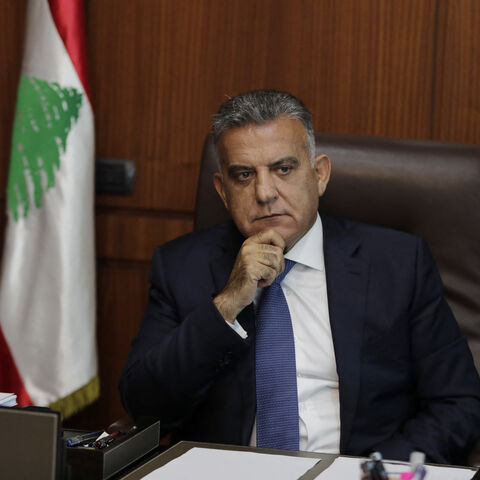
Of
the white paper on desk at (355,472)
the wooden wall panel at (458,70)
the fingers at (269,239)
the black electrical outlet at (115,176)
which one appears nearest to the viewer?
the white paper on desk at (355,472)

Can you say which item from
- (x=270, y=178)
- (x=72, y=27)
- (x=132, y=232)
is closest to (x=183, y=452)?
(x=270, y=178)

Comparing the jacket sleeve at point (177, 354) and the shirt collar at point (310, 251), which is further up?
the shirt collar at point (310, 251)

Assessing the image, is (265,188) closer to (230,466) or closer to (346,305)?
(346,305)

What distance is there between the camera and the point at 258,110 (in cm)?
201

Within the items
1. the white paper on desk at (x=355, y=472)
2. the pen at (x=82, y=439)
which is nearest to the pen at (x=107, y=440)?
the pen at (x=82, y=439)

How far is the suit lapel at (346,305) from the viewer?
1905mm

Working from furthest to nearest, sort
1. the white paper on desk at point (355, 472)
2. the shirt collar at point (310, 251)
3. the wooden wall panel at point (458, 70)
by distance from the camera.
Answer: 1. the wooden wall panel at point (458, 70)
2. the shirt collar at point (310, 251)
3. the white paper on desk at point (355, 472)

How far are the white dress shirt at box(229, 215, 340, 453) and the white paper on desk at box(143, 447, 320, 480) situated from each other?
56 cm

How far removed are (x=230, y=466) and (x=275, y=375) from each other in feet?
2.10

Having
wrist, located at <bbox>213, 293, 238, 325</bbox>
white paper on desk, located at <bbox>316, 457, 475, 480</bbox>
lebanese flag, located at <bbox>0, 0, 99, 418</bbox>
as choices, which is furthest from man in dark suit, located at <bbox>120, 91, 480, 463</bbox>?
lebanese flag, located at <bbox>0, 0, 99, 418</bbox>

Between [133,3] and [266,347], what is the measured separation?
152cm

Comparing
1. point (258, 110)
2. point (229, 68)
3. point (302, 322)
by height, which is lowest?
point (302, 322)

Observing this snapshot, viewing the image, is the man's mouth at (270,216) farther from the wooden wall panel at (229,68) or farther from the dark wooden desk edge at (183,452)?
the wooden wall panel at (229,68)

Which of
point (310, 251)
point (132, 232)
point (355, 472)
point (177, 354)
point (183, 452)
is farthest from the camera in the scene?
point (132, 232)
